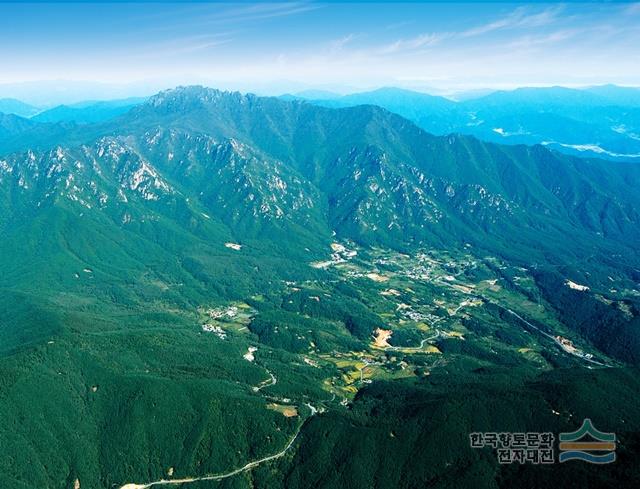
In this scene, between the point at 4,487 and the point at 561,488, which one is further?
the point at 4,487

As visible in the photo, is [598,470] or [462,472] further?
[462,472]

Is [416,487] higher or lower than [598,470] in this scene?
lower

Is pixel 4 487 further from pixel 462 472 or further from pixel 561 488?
pixel 561 488

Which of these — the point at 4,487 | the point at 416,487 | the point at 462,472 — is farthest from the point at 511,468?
the point at 4,487

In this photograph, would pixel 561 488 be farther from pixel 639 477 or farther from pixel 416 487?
pixel 416 487

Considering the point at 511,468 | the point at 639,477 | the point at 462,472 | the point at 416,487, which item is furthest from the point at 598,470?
the point at 416,487

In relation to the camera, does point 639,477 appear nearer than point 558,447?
Yes

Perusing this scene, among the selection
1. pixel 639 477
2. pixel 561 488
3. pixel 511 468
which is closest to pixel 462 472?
pixel 511 468

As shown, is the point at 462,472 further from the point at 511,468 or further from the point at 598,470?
the point at 598,470
